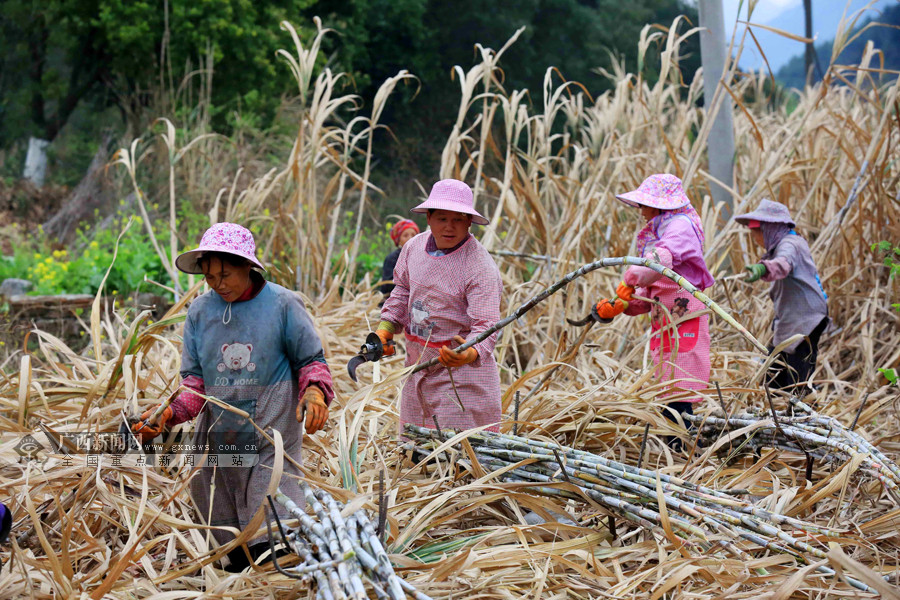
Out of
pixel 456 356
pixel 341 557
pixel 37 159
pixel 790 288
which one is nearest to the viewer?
pixel 341 557

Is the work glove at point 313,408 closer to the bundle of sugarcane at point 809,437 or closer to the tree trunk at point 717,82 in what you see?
the bundle of sugarcane at point 809,437

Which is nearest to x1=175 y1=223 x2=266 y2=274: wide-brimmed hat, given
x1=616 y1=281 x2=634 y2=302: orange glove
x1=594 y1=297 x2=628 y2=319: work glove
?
x1=594 y1=297 x2=628 y2=319: work glove

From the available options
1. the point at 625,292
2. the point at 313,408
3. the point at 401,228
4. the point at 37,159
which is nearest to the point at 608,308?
the point at 625,292

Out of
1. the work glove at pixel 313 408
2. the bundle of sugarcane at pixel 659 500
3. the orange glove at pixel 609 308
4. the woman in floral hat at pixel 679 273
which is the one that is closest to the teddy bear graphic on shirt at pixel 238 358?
the work glove at pixel 313 408

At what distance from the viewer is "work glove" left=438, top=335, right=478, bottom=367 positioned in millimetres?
2391

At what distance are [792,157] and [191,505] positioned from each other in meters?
3.76

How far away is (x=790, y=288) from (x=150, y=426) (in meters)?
2.76

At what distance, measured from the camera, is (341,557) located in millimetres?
1665

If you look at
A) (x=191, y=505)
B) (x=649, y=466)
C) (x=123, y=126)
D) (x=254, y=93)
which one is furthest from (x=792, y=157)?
(x=123, y=126)

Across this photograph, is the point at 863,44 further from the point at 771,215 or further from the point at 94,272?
the point at 94,272

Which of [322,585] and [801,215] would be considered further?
[801,215]

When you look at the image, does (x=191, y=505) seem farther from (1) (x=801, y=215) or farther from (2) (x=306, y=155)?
(1) (x=801, y=215)

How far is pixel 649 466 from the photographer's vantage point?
2.75 metres

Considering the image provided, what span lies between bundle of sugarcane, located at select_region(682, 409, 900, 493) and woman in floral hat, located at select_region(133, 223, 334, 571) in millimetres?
1203
